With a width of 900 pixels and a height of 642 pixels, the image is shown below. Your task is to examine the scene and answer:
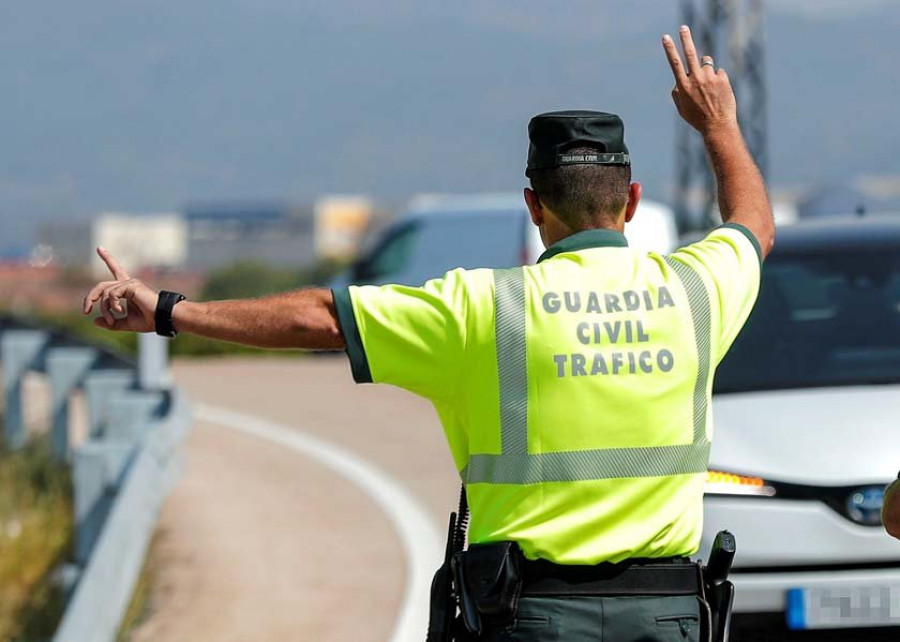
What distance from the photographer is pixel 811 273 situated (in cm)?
716

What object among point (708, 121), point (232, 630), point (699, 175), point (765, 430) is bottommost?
point (699, 175)

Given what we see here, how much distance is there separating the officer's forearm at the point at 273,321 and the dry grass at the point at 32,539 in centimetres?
597

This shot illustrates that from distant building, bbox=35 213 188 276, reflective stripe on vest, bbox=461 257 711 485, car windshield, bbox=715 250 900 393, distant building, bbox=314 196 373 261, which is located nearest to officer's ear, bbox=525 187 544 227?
reflective stripe on vest, bbox=461 257 711 485

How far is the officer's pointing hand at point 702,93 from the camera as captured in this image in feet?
12.8

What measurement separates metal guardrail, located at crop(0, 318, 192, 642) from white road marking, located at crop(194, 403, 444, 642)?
1.16 m

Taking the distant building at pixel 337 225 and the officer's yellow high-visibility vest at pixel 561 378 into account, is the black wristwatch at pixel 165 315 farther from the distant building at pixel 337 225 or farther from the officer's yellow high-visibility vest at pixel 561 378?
the distant building at pixel 337 225

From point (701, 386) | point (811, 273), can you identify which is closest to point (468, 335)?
point (701, 386)

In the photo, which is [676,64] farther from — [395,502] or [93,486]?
[395,502]

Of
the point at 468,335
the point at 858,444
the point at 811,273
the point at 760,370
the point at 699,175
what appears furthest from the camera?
the point at 699,175

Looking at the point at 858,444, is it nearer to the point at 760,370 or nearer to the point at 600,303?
the point at 760,370

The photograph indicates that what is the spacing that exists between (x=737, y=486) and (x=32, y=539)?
622cm

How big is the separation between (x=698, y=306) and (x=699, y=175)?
37337 millimetres

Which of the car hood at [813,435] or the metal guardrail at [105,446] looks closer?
the car hood at [813,435]

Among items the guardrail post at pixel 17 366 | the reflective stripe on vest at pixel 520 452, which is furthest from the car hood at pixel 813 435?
the guardrail post at pixel 17 366
